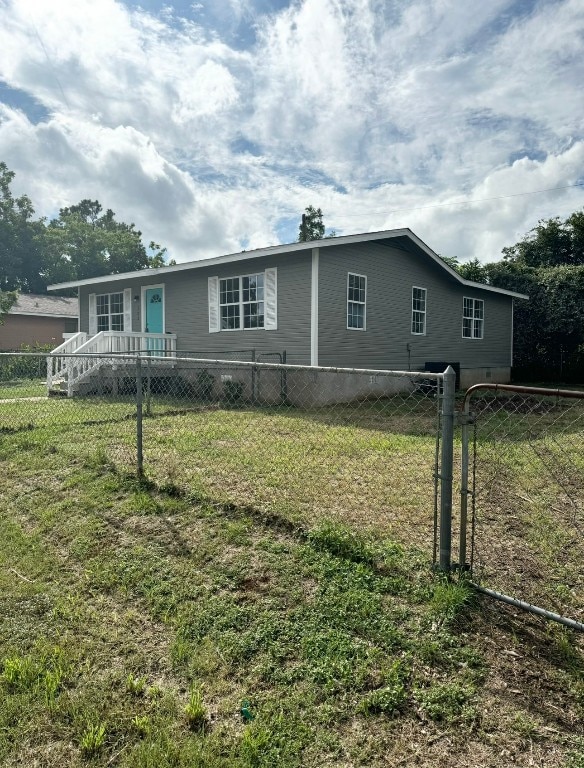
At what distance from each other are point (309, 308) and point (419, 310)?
4961 mm

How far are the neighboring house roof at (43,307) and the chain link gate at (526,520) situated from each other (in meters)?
25.6

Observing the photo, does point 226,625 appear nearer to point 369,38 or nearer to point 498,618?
point 498,618

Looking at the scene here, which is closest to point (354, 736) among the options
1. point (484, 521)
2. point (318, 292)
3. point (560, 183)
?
point (484, 521)

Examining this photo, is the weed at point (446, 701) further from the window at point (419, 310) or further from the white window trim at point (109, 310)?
the white window trim at point (109, 310)

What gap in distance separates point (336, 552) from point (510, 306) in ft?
61.1

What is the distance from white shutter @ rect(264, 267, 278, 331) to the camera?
1176 cm

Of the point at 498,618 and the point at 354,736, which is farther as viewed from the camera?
the point at 498,618

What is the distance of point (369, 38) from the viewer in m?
9.51

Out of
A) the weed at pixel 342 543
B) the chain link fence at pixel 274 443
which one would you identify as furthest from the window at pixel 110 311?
the weed at pixel 342 543

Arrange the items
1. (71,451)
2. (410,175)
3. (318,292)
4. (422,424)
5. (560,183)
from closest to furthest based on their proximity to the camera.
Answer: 1. (71,451)
2. (422,424)
3. (318,292)
4. (410,175)
5. (560,183)

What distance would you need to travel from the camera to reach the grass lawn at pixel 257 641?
5.99 feet

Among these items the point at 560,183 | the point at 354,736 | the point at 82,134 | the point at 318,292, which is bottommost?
the point at 354,736

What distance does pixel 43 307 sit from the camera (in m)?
26.6

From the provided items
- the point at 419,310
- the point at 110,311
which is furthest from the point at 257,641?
the point at 110,311
